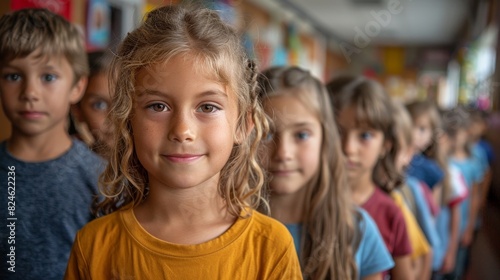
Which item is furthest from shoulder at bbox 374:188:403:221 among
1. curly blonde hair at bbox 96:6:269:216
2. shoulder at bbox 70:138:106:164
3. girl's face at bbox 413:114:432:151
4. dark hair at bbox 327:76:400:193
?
girl's face at bbox 413:114:432:151

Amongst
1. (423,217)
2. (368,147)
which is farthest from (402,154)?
(368,147)

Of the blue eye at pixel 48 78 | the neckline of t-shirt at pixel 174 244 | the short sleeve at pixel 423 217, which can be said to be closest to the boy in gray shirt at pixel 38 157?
the blue eye at pixel 48 78

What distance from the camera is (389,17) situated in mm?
6609

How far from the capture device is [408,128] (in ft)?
7.98

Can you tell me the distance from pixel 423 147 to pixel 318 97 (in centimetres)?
175

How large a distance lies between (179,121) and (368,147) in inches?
40.7

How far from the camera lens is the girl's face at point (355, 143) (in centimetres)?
174

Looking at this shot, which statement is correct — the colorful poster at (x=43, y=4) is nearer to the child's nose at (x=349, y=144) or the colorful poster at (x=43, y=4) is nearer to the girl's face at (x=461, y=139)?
the child's nose at (x=349, y=144)

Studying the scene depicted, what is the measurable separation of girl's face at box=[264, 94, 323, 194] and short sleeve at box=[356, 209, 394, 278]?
0.74 feet

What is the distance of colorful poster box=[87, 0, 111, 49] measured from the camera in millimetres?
2625

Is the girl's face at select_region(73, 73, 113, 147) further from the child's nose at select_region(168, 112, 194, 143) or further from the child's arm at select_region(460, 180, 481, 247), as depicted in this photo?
the child's arm at select_region(460, 180, 481, 247)

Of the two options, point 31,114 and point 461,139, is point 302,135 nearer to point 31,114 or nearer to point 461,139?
point 31,114

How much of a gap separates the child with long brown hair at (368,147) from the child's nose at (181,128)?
3.01ft

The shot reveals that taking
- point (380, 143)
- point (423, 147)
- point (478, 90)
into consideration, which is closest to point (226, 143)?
point (380, 143)
